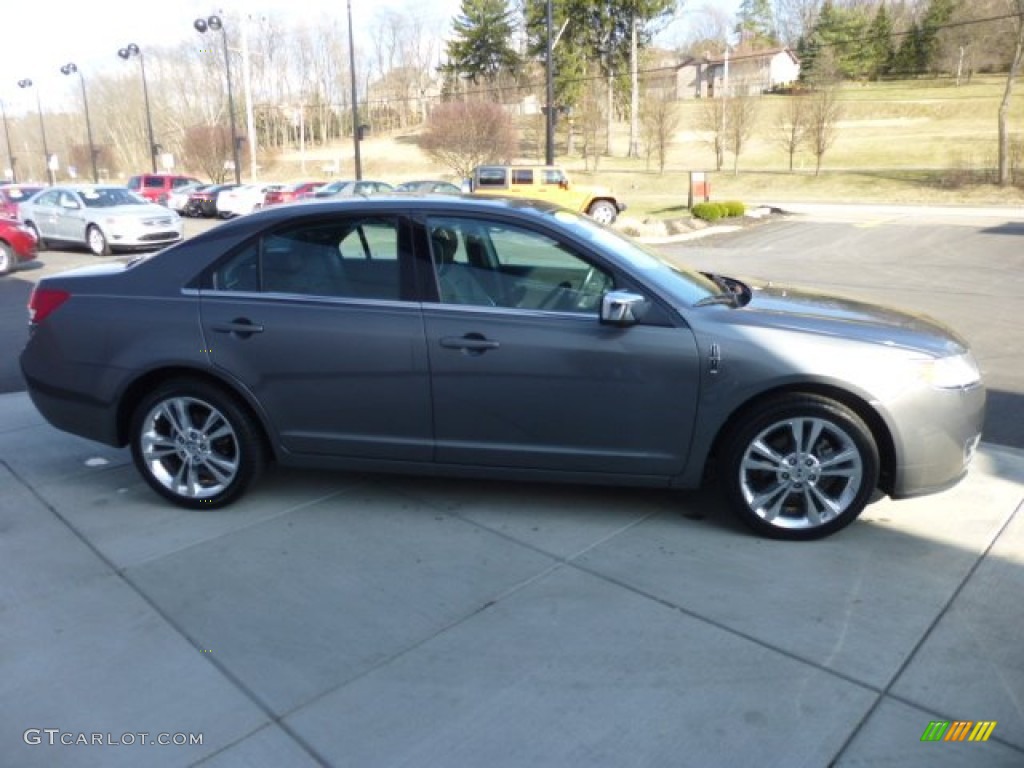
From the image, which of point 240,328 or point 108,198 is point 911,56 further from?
point 240,328

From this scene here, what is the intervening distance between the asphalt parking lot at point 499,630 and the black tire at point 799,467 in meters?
0.13

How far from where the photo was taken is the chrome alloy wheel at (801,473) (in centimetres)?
361

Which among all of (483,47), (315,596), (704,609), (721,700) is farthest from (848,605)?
(483,47)

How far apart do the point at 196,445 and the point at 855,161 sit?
5048 centimetres

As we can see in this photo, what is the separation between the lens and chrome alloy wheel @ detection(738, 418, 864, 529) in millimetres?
3607

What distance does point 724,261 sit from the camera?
52.0ft

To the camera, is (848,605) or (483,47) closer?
(848,605)

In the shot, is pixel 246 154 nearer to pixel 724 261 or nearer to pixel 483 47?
pixel 483 47

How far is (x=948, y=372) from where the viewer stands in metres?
3.58

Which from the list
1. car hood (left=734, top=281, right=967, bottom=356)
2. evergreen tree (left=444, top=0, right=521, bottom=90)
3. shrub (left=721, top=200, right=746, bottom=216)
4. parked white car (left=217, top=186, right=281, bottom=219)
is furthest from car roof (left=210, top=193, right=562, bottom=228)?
evergreen tree (left=444, top=0, right=521, bottom=90)

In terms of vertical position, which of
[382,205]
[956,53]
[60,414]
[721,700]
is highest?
[956,53]

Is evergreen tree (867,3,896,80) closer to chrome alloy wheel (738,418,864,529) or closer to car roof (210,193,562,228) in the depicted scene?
car roof (210,193,562,228)

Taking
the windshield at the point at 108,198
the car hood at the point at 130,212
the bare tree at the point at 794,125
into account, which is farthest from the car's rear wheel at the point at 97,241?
the bare tree at the point at 794,125

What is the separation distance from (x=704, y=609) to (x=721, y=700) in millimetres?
562
